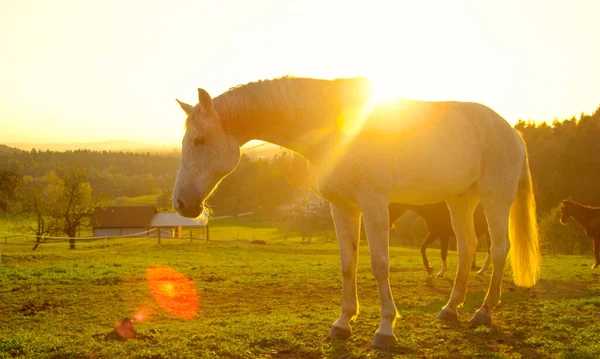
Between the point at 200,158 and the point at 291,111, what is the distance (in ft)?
3.57

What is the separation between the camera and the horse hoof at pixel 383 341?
15.3 ft

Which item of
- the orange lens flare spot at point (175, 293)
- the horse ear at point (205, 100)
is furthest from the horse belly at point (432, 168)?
the orange lens flare spot at point (175, 293)

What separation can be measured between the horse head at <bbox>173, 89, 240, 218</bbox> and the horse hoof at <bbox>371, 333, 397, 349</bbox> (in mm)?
2200

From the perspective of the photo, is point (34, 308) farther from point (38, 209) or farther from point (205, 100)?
point (38, 209)

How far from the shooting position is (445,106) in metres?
5.95

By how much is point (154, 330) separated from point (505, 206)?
476cm

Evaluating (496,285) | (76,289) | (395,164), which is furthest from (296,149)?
(76,289)

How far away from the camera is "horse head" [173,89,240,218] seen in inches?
175

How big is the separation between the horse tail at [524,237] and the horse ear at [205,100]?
15.9ft

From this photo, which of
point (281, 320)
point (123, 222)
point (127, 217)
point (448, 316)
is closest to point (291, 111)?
point (281, 320)

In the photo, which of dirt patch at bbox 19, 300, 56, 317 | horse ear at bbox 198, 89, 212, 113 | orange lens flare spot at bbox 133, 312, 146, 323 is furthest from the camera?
dirt patch at bbox 19, 300, 56, 317

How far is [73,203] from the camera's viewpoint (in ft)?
143

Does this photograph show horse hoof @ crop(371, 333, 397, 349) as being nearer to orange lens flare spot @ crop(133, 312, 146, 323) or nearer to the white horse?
the white horse

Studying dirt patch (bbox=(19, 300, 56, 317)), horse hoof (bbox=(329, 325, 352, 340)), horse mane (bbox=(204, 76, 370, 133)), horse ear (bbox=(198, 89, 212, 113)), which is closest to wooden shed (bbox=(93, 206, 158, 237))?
dirt patch (bbox=(19, 300, 56, 317))
